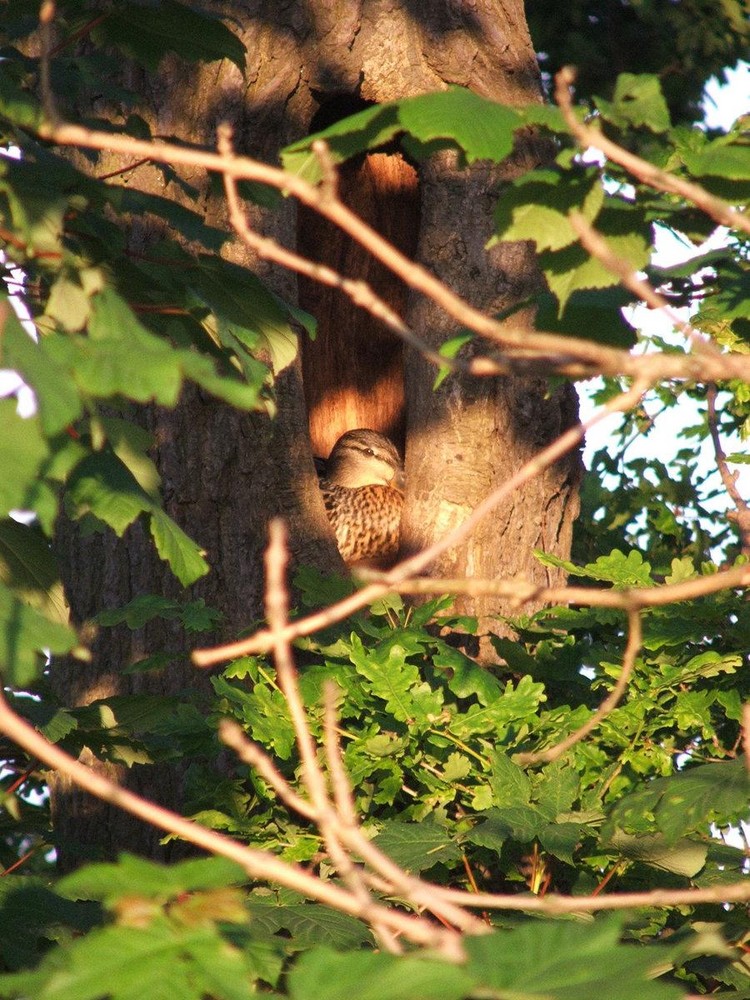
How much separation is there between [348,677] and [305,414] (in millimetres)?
1188

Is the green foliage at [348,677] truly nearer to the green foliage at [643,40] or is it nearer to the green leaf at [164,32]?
the green leaf at [164,32]

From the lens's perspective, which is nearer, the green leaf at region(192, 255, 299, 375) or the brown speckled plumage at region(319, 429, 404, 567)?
the green leaf at region(192, 255, 299, 375)

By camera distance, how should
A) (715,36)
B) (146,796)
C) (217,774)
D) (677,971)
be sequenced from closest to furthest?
1. (677,971)
2. (217,774)
3. (146,796)
4. (715,36)

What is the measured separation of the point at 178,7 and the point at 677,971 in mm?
2028

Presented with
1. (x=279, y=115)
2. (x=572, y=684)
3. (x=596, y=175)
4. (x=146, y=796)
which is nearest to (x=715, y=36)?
(x=279, y=115)

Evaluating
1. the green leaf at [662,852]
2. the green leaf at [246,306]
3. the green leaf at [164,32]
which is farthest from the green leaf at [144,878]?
the green leaf at [164,32]

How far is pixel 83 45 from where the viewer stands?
3934mm

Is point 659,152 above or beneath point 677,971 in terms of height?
above

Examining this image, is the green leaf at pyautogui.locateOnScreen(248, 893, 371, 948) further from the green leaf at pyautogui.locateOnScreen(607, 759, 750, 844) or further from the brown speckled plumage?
the brown speckled plumage

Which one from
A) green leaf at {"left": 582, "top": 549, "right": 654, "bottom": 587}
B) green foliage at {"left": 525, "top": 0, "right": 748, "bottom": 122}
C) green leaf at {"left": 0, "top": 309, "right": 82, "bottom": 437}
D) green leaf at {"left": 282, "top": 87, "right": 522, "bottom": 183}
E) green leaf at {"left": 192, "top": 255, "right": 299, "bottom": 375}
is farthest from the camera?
green foliage at {"left": 525, "top": 0, "right": 748, "bottom": 122}

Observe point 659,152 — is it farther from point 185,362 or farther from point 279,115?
point 279,115

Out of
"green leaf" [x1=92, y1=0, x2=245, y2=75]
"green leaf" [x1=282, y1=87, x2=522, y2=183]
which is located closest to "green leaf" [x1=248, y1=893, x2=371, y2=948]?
"green leaf" [x1=282, y1=87, x2=522, y2=183]

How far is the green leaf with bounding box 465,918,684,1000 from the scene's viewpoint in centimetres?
91

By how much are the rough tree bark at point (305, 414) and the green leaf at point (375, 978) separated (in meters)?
2.63
